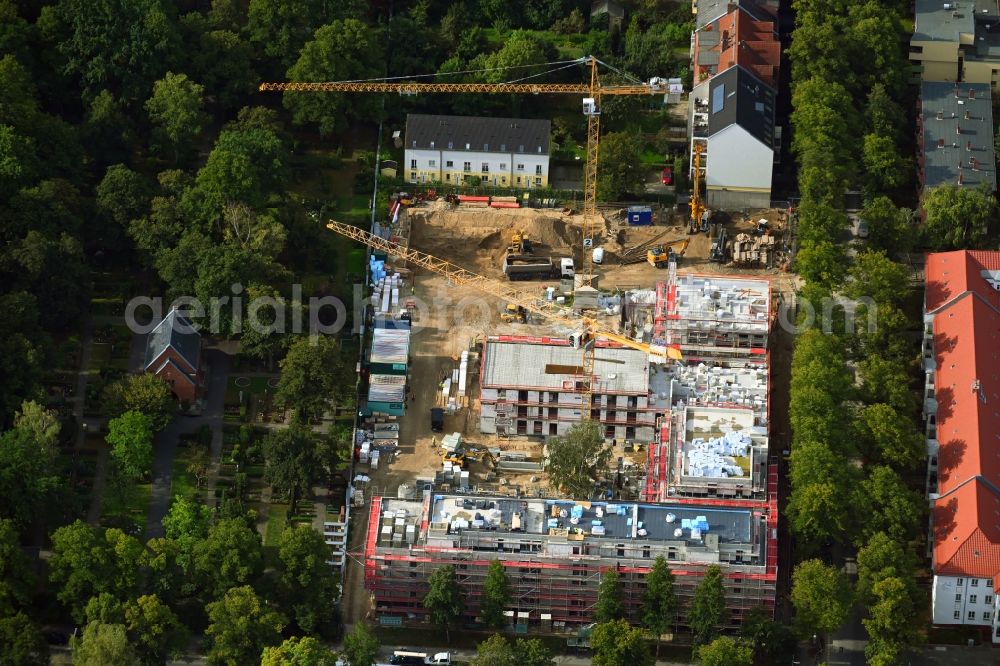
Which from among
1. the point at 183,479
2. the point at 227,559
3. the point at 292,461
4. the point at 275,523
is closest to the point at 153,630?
the point at 227,559

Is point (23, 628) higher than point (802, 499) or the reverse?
the reverse

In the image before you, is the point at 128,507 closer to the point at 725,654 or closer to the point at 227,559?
the point at 227,559

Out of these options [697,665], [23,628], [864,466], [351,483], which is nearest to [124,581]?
[23,628]

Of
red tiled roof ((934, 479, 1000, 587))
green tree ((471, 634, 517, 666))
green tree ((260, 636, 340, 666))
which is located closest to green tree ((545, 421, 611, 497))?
green tree ((471, 634, 517, 666))

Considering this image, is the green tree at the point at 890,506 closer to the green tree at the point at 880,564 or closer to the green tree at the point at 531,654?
the green tree at the point at 880,564

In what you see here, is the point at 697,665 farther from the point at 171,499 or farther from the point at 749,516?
the point at 171,499

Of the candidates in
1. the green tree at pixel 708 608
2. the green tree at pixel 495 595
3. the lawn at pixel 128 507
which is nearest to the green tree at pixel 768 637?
the green tree at pixel 708 608
